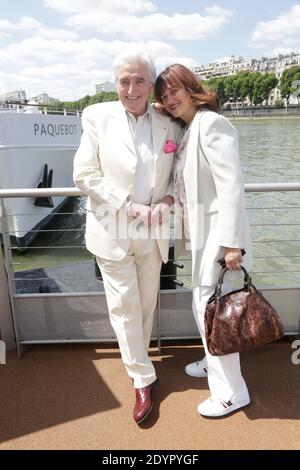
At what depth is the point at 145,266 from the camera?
87.6 inches

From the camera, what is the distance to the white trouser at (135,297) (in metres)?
2.18

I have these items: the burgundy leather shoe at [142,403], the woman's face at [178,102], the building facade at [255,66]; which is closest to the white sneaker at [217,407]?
the burgundy leather shoe at [142,403]

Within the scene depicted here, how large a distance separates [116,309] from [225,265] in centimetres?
64

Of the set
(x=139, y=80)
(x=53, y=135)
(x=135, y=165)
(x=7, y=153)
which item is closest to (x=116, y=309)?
(x=135, y=165)

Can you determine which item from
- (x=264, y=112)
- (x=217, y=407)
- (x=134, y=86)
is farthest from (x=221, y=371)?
(x=264, y=112)

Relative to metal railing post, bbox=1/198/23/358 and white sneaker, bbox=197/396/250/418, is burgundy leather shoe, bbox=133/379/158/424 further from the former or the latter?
metal railing post, bbox=1/198/23/358

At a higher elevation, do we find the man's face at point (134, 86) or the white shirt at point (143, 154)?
the man's face at point (134, 86)

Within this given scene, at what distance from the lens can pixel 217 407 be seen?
7.38 ft

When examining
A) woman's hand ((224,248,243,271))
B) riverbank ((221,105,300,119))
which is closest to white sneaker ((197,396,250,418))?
woman's hand ((224,248,243,271))

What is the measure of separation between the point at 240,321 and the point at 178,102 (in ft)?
3.66

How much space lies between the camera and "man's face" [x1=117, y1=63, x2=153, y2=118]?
6.24 feet

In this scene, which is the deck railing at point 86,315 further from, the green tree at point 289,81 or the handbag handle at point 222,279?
the green tree at point 289,81

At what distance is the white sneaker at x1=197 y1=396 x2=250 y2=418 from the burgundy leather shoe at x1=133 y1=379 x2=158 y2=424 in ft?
0.92

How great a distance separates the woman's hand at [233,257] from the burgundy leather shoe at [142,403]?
2.87 ft
